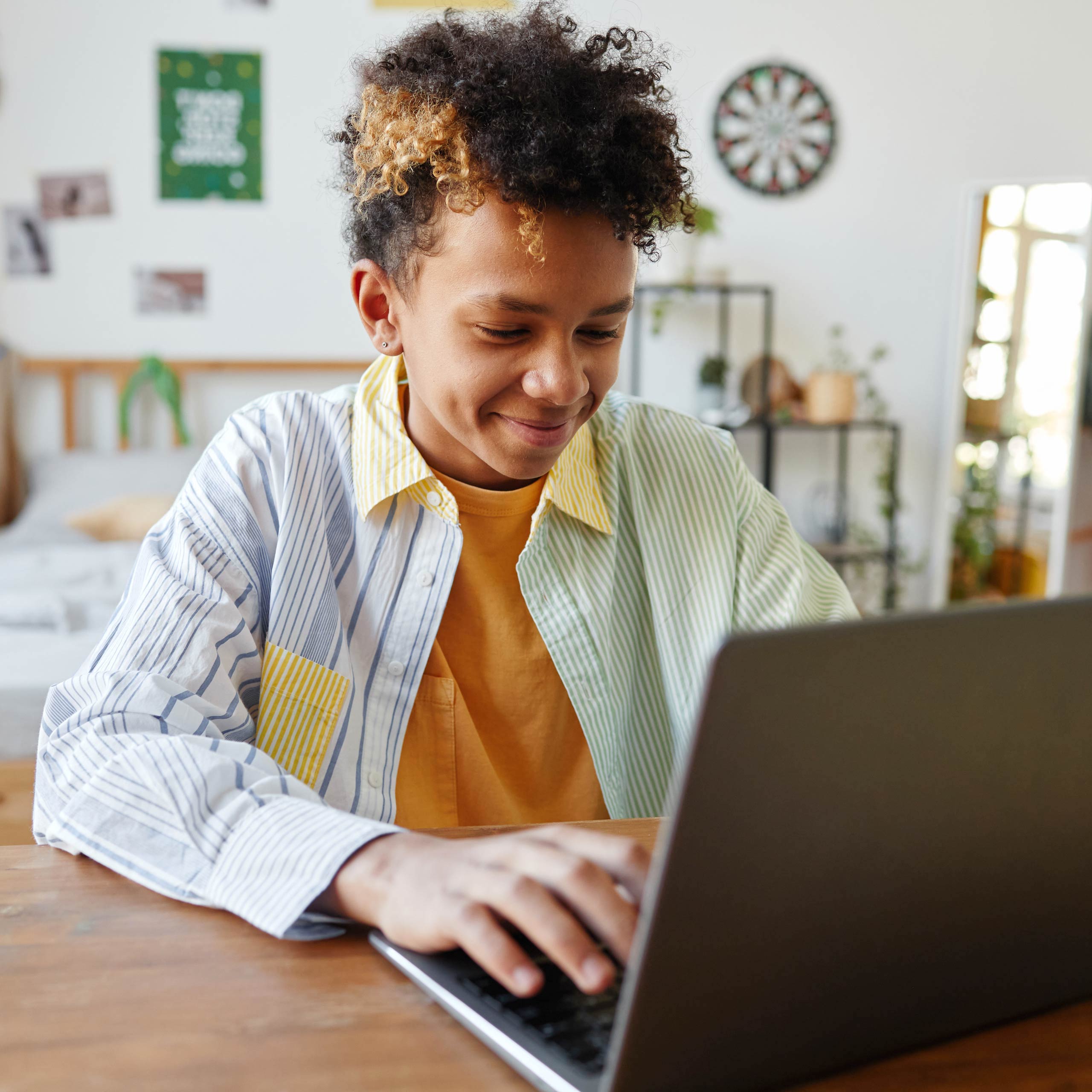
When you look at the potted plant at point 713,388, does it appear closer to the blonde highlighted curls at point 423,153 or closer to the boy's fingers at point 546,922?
the blonde highlighted curls at point 423,153

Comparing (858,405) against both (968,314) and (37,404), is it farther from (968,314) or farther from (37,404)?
(37,404)

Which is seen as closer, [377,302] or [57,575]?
[377,302]

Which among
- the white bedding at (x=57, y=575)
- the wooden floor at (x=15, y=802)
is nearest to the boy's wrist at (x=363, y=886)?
the white bedding at (x=57, y=575)

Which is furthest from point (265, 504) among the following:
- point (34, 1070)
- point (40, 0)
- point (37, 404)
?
point (40, 0)

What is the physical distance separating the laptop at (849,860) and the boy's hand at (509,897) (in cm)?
2

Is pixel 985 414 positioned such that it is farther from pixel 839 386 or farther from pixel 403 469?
pixel 403 469

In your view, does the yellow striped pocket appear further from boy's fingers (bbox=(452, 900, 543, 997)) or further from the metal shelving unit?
the metal shelving unit

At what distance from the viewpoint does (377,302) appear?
1057 mm

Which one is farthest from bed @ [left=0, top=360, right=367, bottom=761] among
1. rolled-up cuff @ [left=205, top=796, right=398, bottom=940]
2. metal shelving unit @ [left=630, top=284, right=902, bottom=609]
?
rolled-up cuff @ [left=205, top=796, right=398, bottom=940]

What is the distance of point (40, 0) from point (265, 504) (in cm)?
315

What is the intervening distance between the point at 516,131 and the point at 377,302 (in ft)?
0.78

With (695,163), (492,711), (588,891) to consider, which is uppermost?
(695,163)

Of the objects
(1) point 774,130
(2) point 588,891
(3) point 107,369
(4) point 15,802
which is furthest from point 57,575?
(1) point 774,130

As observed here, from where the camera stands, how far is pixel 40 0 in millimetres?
3385
